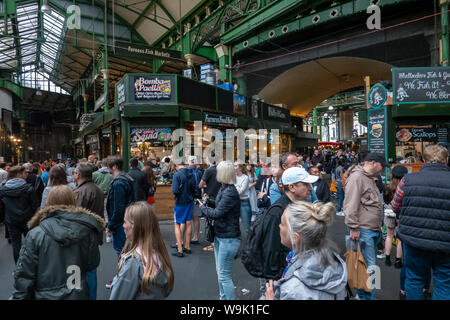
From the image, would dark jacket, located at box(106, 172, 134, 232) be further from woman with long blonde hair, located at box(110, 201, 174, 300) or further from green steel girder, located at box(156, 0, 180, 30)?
green steel girder, located at box(156, 0, 180, 30)

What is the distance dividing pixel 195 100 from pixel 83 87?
16.3 m

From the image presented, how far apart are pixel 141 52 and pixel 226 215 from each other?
848 cm

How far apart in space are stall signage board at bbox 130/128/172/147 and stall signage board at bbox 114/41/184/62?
269cm

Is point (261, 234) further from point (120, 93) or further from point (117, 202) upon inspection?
point (120, 93)

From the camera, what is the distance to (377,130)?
930cm

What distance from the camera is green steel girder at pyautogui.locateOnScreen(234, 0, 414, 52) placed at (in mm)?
11688

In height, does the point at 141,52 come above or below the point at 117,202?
above

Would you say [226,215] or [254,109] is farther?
[254,109]

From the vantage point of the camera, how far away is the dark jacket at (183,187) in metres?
5.36

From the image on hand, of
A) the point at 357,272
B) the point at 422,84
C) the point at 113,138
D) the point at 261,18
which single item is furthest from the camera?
the point at 261,18

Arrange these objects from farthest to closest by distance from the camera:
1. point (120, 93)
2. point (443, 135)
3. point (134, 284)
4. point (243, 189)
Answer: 1. point (120, 93)
2. point (443, 135)
3. point (243, 189)
4. point (134, 284)

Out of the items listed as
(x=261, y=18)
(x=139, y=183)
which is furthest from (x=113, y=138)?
(x=261, y=18)

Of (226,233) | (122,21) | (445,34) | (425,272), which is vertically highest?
(122,21)

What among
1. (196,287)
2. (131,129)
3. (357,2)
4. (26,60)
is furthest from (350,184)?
(26,60)
